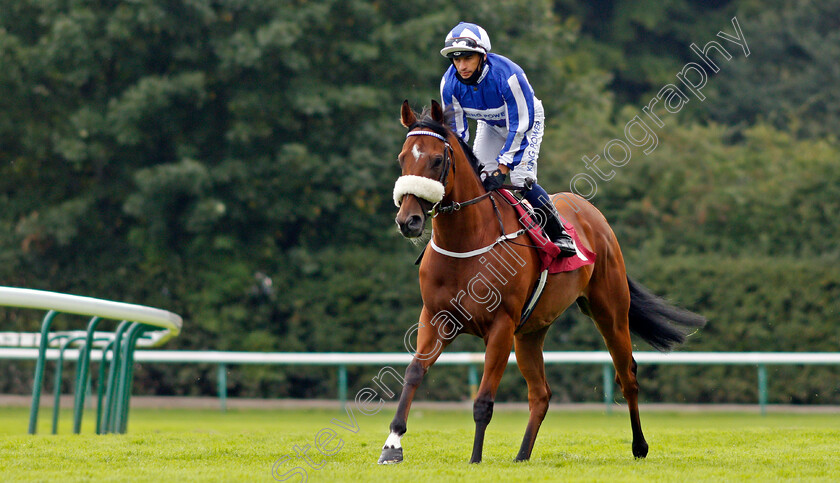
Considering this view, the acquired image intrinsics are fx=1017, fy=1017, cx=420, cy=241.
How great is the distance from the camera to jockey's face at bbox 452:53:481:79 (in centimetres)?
582

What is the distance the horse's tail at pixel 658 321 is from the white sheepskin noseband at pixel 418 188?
8.17ft

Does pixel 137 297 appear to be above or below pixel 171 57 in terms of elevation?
below

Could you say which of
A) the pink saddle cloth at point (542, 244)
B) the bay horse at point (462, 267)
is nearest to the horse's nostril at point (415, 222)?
the bay horse at point (462, 267)

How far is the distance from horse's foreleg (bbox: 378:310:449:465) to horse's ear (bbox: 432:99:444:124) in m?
1.12

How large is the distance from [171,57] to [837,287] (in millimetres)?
10062

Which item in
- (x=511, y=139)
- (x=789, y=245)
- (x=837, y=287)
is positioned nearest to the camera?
(x=511, y=139)

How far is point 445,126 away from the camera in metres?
5.67

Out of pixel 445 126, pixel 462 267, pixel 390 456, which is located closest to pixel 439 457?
pixel 390 456

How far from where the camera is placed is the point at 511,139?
5.99 meters

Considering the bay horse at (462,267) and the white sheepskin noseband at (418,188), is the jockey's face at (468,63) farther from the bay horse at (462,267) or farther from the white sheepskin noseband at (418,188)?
the white sheepskin noseband at (418,188)

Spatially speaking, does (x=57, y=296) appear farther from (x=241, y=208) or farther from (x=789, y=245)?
(x=789, y=245)

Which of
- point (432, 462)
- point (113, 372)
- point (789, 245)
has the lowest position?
point (432, 462)

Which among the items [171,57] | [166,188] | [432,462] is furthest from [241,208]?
[432,462]

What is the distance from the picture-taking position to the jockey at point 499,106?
5832 mm
